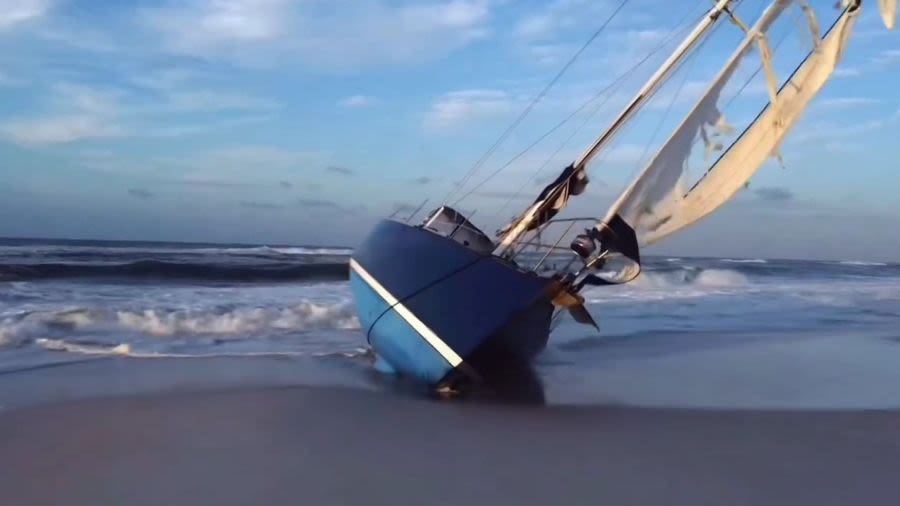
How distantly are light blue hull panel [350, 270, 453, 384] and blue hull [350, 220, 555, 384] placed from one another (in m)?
0.01

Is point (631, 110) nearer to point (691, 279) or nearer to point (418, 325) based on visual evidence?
point (418, 325)

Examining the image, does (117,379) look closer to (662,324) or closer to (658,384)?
(658,384)

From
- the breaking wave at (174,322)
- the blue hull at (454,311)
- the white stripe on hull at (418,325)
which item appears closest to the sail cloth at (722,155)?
the blue hull at (454,311)

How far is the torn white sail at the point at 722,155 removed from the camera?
972 centimetres

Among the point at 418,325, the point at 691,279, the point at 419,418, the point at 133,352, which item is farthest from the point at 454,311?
the point at 691,279

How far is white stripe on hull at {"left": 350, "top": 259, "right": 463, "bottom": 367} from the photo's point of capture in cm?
859

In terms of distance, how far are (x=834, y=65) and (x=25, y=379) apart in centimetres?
910

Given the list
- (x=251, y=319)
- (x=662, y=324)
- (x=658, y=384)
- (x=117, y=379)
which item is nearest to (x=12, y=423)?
(x=117, y=379)

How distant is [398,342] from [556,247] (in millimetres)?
1989

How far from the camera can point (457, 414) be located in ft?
25.7

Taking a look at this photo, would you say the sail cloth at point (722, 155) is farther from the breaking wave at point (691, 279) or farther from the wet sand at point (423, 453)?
the breaking wave at point (691, 279)

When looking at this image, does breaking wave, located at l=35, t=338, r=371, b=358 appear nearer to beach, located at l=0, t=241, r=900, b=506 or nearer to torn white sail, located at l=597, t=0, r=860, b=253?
beach, located at l=0, t=241, r=900, b=506

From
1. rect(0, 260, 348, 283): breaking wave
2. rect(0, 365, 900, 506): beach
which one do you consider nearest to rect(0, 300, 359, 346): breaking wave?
rect(0, 365, 900, 506): beach

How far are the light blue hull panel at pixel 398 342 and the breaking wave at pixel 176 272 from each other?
16240 mm
